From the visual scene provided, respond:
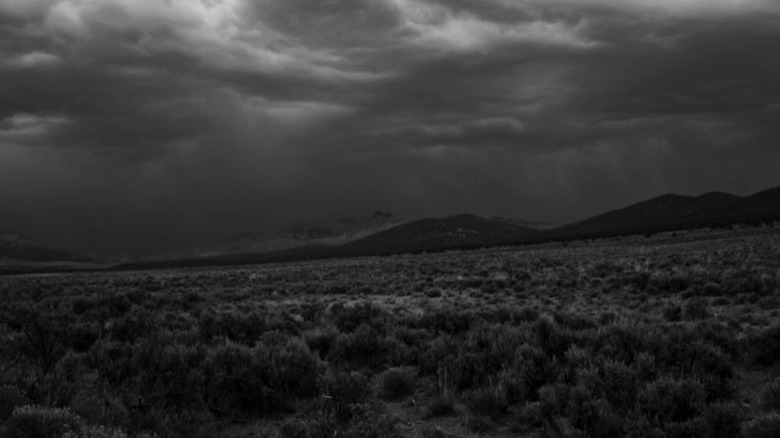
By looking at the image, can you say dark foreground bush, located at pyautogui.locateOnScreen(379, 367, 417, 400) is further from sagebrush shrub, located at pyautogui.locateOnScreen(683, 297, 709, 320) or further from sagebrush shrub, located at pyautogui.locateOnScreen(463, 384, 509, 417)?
sagebrush shrub, located at pyautogui.locateOnScreen(683, 297, 709, 320)

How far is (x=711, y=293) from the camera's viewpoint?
19.7 m

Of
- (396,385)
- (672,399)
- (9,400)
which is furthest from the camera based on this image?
(396,385)

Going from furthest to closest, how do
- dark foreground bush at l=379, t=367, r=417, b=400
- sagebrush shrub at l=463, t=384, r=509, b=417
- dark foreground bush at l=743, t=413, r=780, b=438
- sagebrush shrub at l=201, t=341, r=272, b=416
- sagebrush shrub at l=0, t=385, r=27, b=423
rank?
dark foreground bush at l=379, t=367, r=417, b=400 < sagebrush shrub at l=201, t=341, r=272, b=416 < sagebrush shrub at l=463, t=384, r=509, b=417 < sagebrush shrub at l=0, t=385, r=27, b=423 < dark foreground bush at l=743, t=413, r=780, b=438

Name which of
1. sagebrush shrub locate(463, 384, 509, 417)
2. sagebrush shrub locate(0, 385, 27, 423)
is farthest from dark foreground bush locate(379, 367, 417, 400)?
sagebrush shrub locate(0, 385, 27, 423)

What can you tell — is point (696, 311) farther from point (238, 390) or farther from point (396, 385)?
point (238, 390)

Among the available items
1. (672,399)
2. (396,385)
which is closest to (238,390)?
(396,385)

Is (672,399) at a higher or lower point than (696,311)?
higher

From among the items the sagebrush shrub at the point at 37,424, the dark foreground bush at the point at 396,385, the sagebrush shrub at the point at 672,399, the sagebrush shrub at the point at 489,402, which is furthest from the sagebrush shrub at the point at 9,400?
the sagebrush shrub at the point at 672,399

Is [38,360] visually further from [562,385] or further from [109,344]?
[562,385]

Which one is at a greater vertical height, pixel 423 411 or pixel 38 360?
pixel 38 360

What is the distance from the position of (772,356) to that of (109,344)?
12144 millimetres

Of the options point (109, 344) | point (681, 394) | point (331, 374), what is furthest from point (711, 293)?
point (109, 344)

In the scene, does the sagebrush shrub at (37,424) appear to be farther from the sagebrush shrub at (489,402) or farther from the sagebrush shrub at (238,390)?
the sagebrush shrub at (489,402)

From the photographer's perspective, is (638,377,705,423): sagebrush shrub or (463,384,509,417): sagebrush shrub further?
(463,384,509,417): sagebrush shrub
